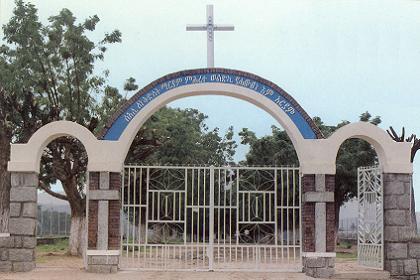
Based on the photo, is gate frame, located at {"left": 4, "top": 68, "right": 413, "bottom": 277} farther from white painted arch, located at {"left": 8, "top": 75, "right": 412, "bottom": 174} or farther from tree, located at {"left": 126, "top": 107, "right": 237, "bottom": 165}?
tree, located at {"left": 126, "top": 107, "right": 237, "bottom": 165}

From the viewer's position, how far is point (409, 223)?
13.0m

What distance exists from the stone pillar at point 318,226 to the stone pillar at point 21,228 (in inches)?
210

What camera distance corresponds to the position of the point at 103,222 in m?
12.6

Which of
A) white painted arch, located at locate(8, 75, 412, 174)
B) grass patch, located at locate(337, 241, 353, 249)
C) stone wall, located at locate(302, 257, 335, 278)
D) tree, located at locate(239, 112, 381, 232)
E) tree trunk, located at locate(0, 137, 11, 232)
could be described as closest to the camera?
stone wall, located at locate(302, 257, 335, 278)

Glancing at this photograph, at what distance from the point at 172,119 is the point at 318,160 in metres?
14.6

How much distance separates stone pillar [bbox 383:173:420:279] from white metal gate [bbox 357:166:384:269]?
13 cm

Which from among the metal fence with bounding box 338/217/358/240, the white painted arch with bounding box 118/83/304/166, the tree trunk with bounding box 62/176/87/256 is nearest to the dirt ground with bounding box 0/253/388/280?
the white painted arch with bounding box 118/83/304/166

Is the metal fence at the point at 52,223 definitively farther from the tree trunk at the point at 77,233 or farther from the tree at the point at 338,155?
the tree trunk at the point at 77,233

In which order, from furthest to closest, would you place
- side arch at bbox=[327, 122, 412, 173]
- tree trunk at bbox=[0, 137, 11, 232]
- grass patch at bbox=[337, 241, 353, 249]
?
grass patch at bbox=[337, 241, 353, 249], tree trunk at bbox=[0, 137, 11, 232], side arch at bbox=[327, 122, 412, 173]

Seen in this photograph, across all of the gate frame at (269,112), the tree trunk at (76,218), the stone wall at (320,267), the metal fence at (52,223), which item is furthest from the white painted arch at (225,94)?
the metal fence at (52,223)

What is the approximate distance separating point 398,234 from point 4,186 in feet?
32.9

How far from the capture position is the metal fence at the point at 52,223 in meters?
30.6

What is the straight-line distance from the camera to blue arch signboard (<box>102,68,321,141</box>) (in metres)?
12.9

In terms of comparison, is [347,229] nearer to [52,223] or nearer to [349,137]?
[52,223]
